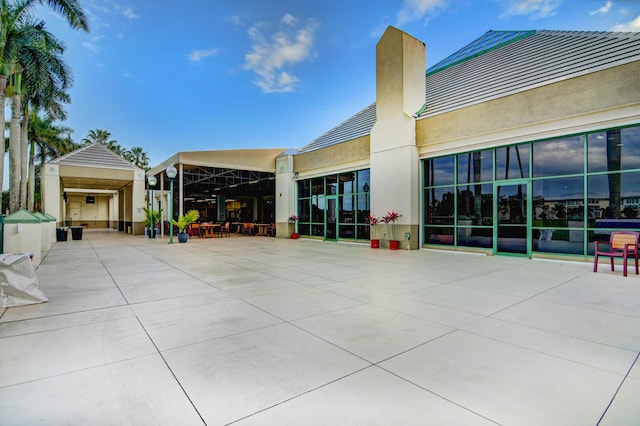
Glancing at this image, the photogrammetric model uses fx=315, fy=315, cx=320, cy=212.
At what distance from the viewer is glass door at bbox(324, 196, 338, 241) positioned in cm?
1656

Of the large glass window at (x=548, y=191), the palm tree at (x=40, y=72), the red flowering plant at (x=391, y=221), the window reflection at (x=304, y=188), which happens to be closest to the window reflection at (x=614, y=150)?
the large glass window at (x=548, y=191)

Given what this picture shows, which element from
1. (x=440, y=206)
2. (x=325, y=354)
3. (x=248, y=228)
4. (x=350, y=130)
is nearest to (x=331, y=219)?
(x=350, y=130)

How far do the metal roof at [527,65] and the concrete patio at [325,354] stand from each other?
21.1 feet

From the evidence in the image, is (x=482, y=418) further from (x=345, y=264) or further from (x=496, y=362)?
(x=345, y=264)

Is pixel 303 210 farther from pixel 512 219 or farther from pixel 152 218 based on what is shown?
pixel 512 219

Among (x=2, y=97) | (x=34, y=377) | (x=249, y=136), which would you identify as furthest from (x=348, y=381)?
(x=249, y=136)

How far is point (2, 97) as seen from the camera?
11.4 metres

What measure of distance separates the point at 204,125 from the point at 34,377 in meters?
40.9

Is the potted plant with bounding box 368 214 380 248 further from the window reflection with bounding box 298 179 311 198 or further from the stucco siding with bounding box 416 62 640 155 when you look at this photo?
the window reflection with bounding box 298 179 311 198

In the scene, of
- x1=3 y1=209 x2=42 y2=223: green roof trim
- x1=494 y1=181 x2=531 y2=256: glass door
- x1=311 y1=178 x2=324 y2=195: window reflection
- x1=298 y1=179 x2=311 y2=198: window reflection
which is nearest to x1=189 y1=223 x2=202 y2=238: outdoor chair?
x1=298 y1=179 x2=311 y2=198: window reflection

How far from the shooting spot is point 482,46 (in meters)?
15.2

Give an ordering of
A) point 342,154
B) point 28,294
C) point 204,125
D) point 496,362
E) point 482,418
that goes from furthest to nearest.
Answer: point 204,125, point 342,154, point 28,294, point 496,362, point 482,418

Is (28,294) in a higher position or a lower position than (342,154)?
lower

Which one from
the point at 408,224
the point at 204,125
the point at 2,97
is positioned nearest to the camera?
the point at 2,97
